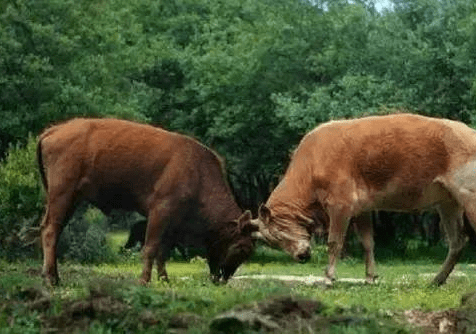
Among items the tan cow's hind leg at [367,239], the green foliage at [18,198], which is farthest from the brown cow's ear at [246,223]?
the green foliage at [18,198]

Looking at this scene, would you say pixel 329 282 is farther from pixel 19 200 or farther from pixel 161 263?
pixel 19 200

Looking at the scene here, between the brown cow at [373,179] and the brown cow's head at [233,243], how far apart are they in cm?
24

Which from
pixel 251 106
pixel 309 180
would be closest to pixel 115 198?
pixel 309 180

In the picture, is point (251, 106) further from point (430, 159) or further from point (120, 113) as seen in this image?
point (430, 159)

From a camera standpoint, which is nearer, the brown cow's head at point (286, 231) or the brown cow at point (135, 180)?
the brown cow at point (135, 180)

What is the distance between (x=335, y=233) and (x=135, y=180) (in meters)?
3.07

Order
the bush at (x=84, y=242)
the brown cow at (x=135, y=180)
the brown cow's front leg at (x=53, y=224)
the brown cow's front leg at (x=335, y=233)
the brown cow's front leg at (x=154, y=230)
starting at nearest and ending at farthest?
the brown cow's front leg at (x=53, y=224)
the brown cow at (x=135, y=180)
the brown cow's front leg at (x=154, y=230)
the brown cow's front leg at (x=335, y=233)
the bush at (x=84, y=242)

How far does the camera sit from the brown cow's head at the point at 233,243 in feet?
52.6

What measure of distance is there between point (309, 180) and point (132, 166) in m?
2.81

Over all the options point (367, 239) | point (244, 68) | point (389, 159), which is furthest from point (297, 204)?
point (244, 68)

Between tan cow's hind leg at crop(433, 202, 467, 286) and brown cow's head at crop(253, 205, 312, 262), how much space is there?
81.5 inches

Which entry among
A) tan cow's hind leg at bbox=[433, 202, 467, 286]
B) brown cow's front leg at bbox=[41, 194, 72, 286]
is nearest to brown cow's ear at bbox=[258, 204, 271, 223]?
tan cow's hind leg at bbox=[433, 202, 467, 286]

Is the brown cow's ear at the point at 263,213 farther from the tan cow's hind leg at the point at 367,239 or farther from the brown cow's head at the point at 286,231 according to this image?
the tan cow's hind leg at the point at 367,239

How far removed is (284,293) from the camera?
1066 cm
